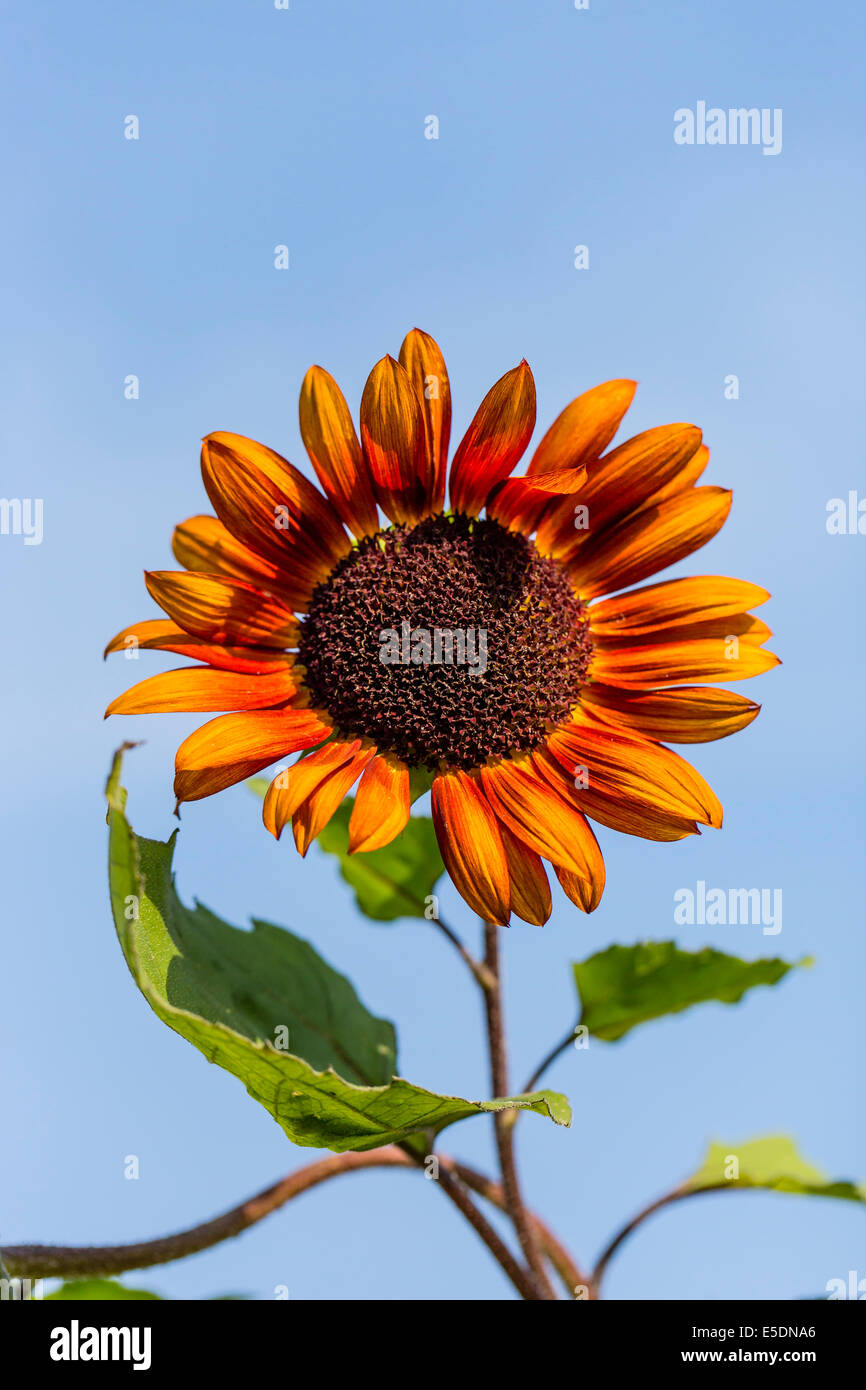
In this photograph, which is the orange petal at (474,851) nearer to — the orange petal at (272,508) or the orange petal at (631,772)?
the orange petal at (631,772)

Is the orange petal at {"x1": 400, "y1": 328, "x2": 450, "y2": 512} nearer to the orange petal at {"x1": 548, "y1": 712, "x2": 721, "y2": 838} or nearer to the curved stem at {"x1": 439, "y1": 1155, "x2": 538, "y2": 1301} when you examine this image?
the orange petal at {"x1": 548, "y1": 712, "x2": 721, "y2": 838}

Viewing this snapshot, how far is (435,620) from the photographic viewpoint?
167 cm

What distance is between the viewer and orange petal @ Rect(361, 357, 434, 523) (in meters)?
1.58

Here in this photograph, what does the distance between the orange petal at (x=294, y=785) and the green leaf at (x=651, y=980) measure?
0.74 m

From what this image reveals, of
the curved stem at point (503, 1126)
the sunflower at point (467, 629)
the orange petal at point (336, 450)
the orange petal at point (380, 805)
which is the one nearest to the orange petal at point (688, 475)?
the sunflower at point (467, 629)

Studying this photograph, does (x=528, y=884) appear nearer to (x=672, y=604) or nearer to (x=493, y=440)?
(x=672, y=604)

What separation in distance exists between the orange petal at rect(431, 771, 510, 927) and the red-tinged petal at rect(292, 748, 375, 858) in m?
0.13

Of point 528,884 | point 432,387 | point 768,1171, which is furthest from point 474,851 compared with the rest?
point 768,1171

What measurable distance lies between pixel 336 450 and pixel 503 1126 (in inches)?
41.8

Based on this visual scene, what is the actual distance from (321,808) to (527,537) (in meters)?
0.56

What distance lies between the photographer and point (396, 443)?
1.66 meters

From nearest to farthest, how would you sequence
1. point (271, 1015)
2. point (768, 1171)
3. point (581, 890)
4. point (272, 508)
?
point (581, 890)
point (272, 508)
point (271, 1015)
point (768, 1171)
